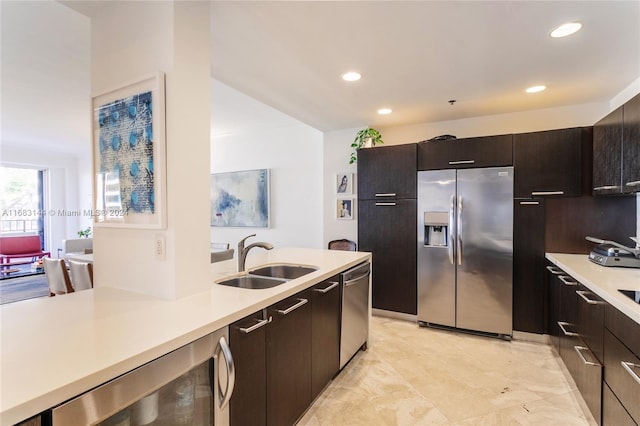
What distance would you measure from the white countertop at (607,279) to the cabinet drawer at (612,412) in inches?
18.2

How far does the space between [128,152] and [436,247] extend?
2944 mm

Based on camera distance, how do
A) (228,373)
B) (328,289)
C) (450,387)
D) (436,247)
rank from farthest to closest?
(436,247)
(450,387)
(328,289)
(228,373)

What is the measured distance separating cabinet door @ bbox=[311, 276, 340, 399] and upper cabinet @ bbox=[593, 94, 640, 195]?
7.08ft

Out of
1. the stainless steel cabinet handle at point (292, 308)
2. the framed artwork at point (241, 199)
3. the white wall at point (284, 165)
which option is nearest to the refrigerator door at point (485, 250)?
the white wall at point (284, 165)

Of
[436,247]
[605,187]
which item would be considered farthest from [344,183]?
[605,187]

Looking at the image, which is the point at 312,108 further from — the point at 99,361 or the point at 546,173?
the point at 99,361

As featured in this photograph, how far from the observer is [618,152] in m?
2.31

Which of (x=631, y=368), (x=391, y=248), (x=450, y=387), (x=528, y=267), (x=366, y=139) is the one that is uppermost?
(x=366, y=139)

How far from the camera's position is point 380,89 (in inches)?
111

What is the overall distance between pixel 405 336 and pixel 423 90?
242cm

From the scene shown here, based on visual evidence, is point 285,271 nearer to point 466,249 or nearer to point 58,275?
point 466,249

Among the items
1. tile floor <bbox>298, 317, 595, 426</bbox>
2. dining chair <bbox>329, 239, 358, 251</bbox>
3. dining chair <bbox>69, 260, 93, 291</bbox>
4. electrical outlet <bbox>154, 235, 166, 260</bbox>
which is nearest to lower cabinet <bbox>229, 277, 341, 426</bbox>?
tile floor <bbox>298, 317, 595, 426</bbox>

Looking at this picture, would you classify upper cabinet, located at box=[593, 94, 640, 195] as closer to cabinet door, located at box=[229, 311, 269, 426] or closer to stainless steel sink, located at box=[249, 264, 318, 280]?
stainless steel sink, located at box=[249, 264, 318, 280]

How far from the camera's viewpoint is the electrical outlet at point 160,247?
58.4 inches
